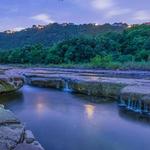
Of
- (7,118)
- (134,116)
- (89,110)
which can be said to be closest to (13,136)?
(7,118)

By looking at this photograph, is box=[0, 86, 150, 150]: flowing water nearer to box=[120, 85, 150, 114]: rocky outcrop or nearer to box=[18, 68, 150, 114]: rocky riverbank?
box=[120, 85, 150, 114]: rocky outcrop

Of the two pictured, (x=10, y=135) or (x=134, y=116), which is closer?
(x=10, y=135)

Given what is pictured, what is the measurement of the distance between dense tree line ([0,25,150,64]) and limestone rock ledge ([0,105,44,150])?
31926 mm

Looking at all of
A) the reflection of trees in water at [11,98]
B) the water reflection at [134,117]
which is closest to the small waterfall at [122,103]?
the water reflection at [134,117]

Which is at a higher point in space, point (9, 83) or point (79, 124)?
point (9, 83)

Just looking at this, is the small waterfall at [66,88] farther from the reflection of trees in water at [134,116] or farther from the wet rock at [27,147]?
the wet rock at [27,147]

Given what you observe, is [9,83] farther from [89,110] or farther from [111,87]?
[89,110]

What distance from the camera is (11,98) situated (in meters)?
16.3

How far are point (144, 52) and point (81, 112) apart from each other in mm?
29460

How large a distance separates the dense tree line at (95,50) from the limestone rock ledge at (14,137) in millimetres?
31926

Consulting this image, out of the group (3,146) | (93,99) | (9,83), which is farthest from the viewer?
(9,83)

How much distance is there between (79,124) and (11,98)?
19.6ft

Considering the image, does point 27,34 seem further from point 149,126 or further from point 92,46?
point 149,126

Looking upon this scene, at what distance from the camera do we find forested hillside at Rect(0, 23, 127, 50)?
81.0 m
